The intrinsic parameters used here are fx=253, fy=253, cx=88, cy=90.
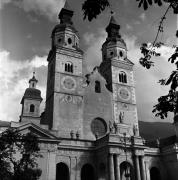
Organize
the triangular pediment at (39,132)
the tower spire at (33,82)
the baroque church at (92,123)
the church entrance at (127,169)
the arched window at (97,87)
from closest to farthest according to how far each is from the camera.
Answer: the triangular pediment at (39,132)
the baroque church at (92,123)
the church entrance at (127,169)
the arched window at (97,87)
the tower spire at (33,82)

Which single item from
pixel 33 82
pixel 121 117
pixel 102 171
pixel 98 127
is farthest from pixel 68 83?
pixel 33 82

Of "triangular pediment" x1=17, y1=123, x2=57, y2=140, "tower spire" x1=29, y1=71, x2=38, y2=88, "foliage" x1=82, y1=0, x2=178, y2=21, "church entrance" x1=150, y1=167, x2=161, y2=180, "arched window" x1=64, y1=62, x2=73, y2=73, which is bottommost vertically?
"church entrance" x1=150, y1=167, x2=161, y2=180

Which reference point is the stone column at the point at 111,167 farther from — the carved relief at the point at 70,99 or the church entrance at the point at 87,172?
the carved relief at the point at 70,99

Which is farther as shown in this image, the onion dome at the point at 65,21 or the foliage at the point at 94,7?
the onion dome at the point at 65,21

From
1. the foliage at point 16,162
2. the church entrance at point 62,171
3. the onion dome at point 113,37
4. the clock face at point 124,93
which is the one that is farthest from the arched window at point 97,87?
the foliage at point 16,162

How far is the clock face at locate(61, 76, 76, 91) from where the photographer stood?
137 ft

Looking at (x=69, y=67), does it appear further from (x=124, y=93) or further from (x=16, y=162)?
(x=16, y=162)

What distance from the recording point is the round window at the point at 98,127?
→ 135ft

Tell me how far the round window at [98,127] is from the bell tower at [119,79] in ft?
7.29

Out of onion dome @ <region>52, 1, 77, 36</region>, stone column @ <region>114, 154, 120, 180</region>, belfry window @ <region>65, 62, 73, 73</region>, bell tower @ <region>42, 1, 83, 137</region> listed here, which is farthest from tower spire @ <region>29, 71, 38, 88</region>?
stone column @ <region>114, 154, 120, 180</region>

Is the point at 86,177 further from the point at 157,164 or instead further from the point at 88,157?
the point at 157,164

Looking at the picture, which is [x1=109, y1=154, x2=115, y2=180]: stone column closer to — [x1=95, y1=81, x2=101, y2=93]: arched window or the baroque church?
the baroque church

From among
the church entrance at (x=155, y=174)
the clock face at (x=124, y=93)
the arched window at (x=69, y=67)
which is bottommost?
the church entrance at (x=155, y=174)

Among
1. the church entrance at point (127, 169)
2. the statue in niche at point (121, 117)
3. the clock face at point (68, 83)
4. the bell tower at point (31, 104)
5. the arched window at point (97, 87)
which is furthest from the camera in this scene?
the bell tower at point (31, 104)
